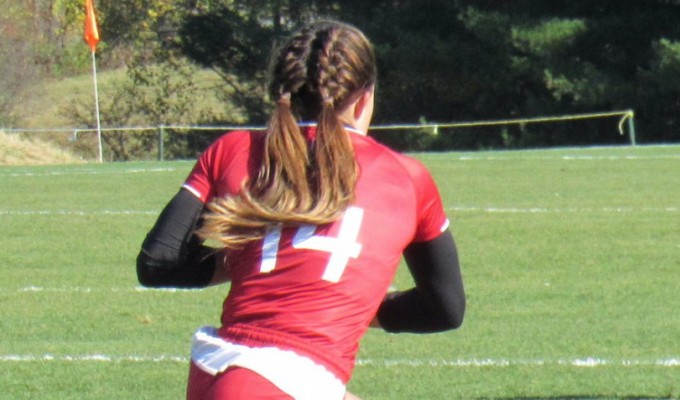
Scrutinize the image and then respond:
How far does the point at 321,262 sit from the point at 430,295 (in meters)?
0.36

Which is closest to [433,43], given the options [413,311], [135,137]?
[135,137]

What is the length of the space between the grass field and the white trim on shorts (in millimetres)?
3660

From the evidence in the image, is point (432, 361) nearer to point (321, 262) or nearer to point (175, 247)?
point (175, 247)

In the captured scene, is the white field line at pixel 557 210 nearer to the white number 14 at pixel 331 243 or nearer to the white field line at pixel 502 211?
the white field line at pixel 502 211

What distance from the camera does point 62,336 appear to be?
8.63m

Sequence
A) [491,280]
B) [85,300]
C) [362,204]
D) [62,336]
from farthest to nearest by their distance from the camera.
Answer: [491,280] → [85,300] → [62,336] → [362,204]

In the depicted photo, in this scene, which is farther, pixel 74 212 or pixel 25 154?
pixel 25 154

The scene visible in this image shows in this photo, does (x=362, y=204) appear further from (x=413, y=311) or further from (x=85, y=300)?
(x=85, y=300)

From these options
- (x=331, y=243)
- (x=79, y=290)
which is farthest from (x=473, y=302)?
(x=331, y=243)

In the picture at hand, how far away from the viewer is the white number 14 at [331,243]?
294 centimetres

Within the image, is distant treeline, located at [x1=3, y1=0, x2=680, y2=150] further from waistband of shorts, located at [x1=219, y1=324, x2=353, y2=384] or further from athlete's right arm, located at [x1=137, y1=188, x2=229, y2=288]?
waistband of shorts, located at [x1=219, y1=324, x2=353, y2=384]

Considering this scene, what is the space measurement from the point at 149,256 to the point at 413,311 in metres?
0.60

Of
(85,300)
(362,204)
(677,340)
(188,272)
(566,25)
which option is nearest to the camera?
(362,204)

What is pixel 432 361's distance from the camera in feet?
24.7
